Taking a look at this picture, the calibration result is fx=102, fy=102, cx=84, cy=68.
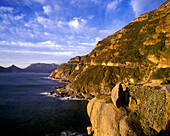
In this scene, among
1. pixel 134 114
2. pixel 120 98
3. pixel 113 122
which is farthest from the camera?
pixel 120 98

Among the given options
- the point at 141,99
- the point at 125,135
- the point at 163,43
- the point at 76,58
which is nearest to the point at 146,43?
the point at 163,43

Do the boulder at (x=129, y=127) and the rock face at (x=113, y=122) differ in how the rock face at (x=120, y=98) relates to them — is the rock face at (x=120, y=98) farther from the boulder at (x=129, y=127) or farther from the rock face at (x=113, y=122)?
the boulder at (x=129, y=127)

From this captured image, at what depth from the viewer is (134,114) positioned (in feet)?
39.5

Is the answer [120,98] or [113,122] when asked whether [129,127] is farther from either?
[120,98]

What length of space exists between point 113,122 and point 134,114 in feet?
8.71

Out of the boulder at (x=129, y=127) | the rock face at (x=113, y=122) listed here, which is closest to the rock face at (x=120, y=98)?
the rock face at (x=113, y=122)

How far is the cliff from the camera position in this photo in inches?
417

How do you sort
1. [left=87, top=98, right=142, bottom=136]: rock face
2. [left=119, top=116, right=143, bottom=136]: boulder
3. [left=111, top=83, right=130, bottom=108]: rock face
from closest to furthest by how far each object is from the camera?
[left=119, top=116, right=143, bottom=136]: boulder < [left=87, top=98, right=142, bottom=136]: rock face < [left=111, top=83, right=130, bottom=108]: rock face

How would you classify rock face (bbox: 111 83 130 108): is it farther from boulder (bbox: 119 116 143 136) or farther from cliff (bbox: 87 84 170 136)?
boulder (bbox: 119 116 143 136)

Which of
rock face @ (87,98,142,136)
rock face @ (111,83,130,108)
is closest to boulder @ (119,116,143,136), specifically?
rock face @ (87,98,142,136)

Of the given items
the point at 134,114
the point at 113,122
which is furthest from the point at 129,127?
the point at 113,122

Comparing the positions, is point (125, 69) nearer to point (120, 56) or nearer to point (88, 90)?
point (120, 56)

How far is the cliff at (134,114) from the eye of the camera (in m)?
10.6

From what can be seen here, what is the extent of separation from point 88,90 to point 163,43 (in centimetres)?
4794
